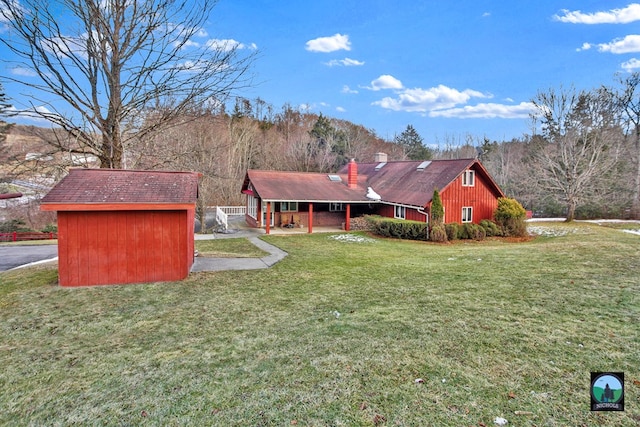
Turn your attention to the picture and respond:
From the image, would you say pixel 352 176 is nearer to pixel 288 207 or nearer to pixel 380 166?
pixel 380 166

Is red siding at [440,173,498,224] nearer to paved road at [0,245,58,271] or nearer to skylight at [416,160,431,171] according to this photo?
skylight at [416,160,431,171]

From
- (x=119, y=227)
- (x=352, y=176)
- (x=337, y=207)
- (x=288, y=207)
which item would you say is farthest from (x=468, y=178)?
(x=119, y=227)

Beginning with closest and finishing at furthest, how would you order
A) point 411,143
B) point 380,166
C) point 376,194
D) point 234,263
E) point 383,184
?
point 234,263 → point 376,194 → point 383,184 → point 380,166 → point 411,143

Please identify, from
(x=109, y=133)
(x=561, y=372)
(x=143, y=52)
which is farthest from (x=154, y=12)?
(x=561, y=372)

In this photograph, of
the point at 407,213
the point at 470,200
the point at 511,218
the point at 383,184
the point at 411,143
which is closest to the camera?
the point at 511,218

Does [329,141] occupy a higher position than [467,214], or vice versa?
[329,141]

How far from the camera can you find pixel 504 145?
166ft

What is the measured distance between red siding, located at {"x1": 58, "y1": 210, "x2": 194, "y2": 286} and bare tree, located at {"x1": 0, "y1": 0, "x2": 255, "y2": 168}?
119 inches

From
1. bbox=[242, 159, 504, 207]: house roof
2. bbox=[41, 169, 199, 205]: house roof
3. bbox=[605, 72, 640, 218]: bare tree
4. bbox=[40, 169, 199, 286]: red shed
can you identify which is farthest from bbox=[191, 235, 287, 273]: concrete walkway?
bbox=[605, 72, 640, 218]: bare tree

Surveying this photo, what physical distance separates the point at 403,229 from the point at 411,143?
37.3 metres

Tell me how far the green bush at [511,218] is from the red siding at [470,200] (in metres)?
1.19

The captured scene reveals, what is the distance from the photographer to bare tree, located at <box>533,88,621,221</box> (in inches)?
866

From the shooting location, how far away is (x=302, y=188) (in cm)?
1895

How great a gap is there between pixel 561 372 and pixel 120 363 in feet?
16.5
